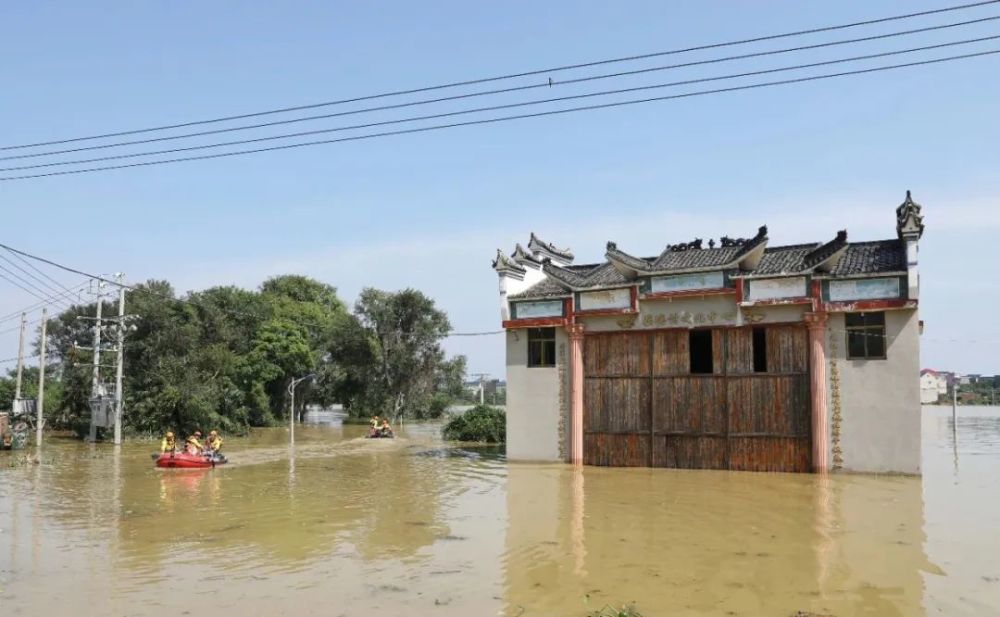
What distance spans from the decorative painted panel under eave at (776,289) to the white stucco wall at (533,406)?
18.6ft

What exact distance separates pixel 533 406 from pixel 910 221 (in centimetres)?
1134

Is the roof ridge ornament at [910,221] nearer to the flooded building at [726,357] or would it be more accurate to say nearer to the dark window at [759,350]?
the flooded building at [726,357]

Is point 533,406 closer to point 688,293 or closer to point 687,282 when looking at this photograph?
point 688,293

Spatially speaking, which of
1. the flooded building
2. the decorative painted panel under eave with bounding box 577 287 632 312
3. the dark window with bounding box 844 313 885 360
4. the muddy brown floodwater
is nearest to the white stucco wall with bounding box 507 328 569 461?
the flooded building

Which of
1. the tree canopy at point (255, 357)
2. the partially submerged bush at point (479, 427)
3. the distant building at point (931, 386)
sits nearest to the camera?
the partially submerged bush at point (479, 427)

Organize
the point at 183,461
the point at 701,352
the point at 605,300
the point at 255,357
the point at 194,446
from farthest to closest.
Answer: the point at 255,357
the point at 194,446
the point at 183,461
the point at 701,352
the point at 605,300

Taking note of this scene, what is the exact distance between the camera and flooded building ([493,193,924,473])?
18688 mm

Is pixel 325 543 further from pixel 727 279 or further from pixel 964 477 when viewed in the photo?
pixel 964 477

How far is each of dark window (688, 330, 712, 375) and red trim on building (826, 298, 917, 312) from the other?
3.67m

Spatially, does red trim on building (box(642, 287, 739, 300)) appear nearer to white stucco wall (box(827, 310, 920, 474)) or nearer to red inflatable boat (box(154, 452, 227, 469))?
white stucco wall (box(827, 310, 920, 474))

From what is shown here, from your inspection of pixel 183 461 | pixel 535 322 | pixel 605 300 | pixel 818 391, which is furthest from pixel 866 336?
pixel 183 461

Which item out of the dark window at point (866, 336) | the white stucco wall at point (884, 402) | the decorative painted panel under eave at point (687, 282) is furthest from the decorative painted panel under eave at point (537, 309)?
the dark window at point (866, 336)

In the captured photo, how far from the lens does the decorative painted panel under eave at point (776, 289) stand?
64.1 ft

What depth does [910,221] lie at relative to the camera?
18.2m
